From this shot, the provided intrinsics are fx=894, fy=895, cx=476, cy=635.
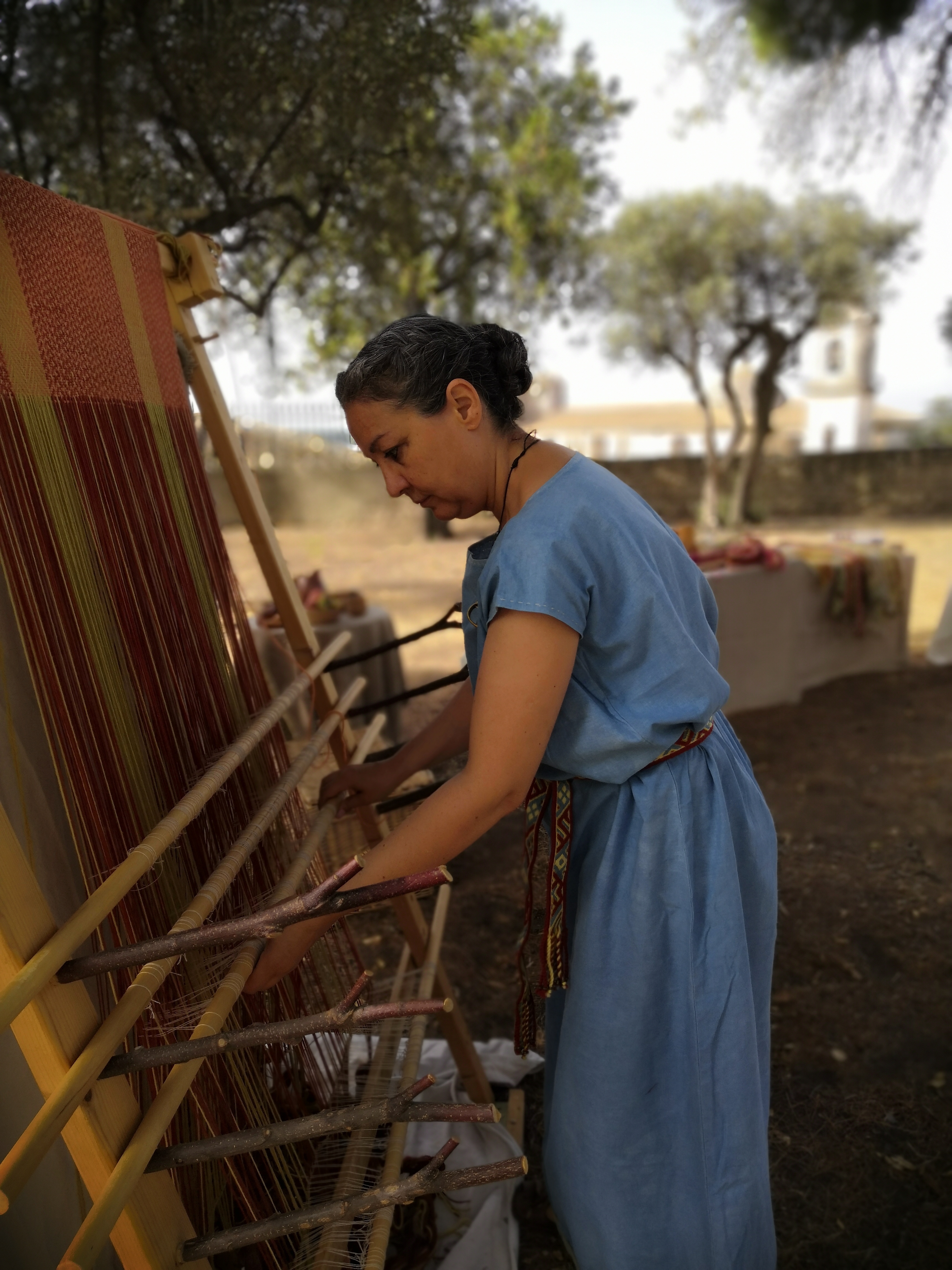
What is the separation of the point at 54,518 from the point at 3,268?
32 cm

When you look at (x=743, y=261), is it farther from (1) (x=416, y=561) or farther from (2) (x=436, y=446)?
(2) (x=436, y=446)

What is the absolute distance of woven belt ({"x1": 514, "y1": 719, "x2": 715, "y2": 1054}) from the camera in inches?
56.6

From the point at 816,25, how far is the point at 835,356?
35911mm

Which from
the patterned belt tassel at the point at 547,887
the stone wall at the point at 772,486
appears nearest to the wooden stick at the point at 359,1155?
the patterned belt tassel at the point at 547,887

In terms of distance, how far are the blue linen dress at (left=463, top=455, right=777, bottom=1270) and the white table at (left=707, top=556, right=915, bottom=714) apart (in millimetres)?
4114

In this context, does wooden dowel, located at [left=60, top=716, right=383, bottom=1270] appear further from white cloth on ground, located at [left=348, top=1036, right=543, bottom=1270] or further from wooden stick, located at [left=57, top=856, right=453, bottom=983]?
white cloth on ground, located at [left=348, top=1036, right=543, bottom=1270]

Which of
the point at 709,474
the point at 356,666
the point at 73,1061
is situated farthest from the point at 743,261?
the point at 73,1061

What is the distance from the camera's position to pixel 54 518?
3.81 ft

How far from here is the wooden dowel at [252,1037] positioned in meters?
0.94

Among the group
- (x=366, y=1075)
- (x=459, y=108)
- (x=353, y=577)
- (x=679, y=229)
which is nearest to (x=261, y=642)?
(x=366, y=1075)

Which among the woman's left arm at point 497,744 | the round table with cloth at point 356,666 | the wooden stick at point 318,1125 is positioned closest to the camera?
the wooden stick at point 318,1125

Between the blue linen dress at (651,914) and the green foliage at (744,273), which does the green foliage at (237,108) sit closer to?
the blue linen dress at (651,914)

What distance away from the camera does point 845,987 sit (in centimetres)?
291

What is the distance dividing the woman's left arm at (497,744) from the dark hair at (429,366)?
1.06 feet
